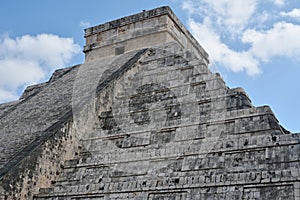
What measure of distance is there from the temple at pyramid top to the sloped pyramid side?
277 cm

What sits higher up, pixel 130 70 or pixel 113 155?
pixel 130 70

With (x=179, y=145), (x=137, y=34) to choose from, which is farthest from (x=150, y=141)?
(x=137, y=34)

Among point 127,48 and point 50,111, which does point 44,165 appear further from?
point 127,48

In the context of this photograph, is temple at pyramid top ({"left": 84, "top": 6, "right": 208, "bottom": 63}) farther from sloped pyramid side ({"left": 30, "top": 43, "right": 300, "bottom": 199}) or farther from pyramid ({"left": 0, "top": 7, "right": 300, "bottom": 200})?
sloped pyramid side ({"left": 30, "top": 43, "right": 300, "bottom": 199})

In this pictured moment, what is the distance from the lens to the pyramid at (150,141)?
599 cm

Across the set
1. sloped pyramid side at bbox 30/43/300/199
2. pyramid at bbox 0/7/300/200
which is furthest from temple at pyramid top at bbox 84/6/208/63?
sloped pyramid side at bbox 30/43/300/199

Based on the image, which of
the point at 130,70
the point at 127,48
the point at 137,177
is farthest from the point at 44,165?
the point at 127,48

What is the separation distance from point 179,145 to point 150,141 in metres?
0.61

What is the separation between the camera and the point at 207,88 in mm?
7984

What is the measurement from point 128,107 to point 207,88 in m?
1.63

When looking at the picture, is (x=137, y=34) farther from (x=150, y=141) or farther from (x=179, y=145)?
(x=179, y=145)

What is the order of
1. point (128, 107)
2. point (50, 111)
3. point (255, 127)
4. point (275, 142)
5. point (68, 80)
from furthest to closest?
point (68, 80), point (50, 111), point (128, 107), point (255, 127), point (275, 142)

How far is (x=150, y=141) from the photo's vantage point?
7.36 metres

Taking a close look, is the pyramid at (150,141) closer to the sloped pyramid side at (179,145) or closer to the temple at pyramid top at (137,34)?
the sloped pyramid side at (179,145)
